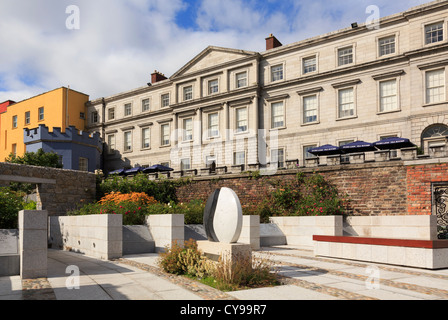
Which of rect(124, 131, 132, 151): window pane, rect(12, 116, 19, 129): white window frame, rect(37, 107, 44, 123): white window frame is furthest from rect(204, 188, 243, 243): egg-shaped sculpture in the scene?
rect(12, 116, 19, 129): white window frame

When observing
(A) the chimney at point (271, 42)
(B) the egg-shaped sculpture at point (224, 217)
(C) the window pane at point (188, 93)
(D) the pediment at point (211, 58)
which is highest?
(A) the chimney at point (271, 42)

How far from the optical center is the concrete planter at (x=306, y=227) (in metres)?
16.9

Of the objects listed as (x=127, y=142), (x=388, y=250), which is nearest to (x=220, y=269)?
(x=388, y=250)

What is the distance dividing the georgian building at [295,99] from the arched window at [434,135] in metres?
0.06

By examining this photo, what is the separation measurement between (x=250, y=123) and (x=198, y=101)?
6.11 meters

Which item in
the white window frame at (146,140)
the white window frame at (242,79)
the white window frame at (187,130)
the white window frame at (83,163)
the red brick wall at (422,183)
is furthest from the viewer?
the white window frame at (146,140)

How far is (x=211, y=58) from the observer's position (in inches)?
1431

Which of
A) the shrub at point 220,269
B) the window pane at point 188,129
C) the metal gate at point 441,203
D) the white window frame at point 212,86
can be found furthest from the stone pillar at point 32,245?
the window pane at point 188,129

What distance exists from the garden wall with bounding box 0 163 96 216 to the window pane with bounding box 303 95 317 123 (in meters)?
17.0

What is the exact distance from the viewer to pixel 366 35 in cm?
2869

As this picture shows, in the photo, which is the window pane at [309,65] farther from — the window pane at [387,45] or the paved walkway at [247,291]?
the paved walkway at [247,291]

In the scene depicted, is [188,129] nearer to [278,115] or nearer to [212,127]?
[212,127]

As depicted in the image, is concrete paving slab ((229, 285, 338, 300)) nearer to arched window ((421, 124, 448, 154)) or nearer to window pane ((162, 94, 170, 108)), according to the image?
arched window ((421, 124, 448, 154))
